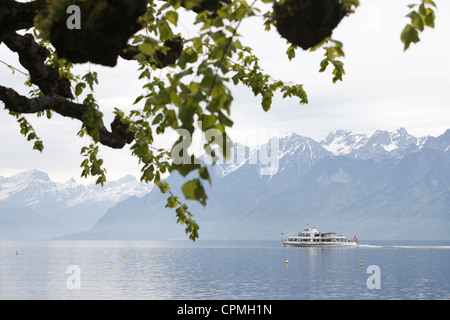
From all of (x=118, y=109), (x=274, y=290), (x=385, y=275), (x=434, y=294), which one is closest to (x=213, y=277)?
(x=274, y=290)

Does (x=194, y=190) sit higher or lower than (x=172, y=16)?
lower

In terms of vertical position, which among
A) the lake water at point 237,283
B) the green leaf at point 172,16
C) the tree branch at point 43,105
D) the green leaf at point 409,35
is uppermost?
the tree branch at point 43,105

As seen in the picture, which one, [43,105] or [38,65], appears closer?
[43,105]

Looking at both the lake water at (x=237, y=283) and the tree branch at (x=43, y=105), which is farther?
the lake water at (x=237, y=283)

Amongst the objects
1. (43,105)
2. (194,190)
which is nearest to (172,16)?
(194,190)

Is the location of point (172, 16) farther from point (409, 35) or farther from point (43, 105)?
point (43, 105)

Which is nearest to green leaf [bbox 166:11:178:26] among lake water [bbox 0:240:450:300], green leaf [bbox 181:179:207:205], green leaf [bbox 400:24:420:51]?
green leaf [bbox 181:179:207:205]

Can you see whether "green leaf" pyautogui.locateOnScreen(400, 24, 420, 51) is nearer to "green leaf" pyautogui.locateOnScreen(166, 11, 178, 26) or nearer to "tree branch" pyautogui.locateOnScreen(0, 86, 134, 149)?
"green leaf" pyautogui.locateOnScreen(166, 11, 178, 26)

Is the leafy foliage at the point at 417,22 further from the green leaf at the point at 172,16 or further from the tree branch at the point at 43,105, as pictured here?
the tree branch at the point at 43,105

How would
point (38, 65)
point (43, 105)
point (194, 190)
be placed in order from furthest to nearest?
point (38, 65) → point (43, 105) → point (194, 190)

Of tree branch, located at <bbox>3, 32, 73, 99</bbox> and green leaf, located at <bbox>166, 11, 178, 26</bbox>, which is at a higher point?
tree branch, located at <bbox>3, 32, 73, 99</bbox>

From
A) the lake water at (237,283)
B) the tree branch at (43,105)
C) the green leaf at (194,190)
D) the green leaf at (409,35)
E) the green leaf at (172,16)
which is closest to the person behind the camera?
the green leaf at (194,190)

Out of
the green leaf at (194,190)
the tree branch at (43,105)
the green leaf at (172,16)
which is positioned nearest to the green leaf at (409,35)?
the green leaf at (172,16)

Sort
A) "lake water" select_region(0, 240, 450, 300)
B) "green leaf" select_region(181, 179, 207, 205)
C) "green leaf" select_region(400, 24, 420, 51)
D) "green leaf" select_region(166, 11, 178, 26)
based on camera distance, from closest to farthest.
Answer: "green leaf" select_region(181, 179, 207, 205) < "green leaf" select_region(400, 24, 420, 51) < "green leaf" select_region(166, 11, 178, 26) < "lake water" select_region(0, 240, 450, 300)
